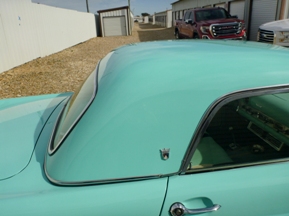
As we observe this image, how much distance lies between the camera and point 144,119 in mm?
1138

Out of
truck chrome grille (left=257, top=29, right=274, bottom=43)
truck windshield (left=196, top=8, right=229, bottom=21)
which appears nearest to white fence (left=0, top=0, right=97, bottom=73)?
truck windshield (left=196, top=8, right=229, bottom=21)

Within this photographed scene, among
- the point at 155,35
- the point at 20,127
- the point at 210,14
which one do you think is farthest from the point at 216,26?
the point at 155,35

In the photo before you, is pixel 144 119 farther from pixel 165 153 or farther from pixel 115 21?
pixel 115 21

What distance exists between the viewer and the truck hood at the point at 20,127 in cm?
129

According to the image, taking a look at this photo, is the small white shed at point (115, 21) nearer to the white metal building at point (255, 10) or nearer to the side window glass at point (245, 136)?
the white metal building at point (255, 10)

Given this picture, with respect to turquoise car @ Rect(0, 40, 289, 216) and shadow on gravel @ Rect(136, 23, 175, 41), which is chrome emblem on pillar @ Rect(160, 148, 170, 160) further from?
shadow on gravel @ Rect(136, 23, 175, 41)

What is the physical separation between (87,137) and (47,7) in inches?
521

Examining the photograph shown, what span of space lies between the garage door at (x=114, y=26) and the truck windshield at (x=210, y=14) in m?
14.9

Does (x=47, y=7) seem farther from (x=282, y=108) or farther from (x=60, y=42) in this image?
(x=282, y=108)

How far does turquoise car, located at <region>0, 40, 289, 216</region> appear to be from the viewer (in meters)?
1.11

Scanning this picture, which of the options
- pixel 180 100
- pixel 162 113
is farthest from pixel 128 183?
pixel 180 100

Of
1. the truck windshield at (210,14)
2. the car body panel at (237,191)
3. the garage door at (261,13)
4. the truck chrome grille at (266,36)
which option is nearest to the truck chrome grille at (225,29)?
the truck windshield at (210,14)

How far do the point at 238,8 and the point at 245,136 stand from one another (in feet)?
56.1

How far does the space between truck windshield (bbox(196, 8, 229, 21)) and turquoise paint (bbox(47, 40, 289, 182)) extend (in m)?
10.8
